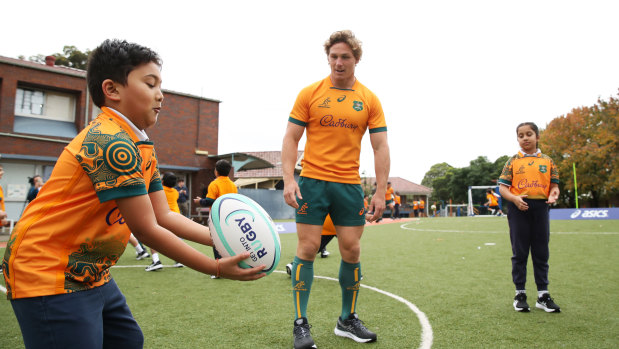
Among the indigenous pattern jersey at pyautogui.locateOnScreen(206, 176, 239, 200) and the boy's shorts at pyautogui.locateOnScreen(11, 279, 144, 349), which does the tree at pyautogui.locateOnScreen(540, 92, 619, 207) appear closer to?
the indigenous pattern jersey at pyautogui.locateOnScreen(206, 176, 239, 200)

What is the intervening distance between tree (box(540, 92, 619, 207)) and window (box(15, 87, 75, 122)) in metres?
40.0

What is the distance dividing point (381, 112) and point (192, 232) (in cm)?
232

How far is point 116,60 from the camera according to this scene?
177 centimetres

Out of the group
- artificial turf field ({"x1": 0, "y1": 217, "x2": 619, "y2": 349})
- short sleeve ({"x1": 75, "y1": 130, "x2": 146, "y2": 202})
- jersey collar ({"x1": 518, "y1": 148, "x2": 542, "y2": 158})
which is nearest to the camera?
short sleeve ({"x1": 75, "y1": 130, "x2": 146, "y2": 202})

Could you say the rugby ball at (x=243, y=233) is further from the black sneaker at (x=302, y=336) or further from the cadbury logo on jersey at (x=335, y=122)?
the cadbury logo on jersey at (x=335, y=122)

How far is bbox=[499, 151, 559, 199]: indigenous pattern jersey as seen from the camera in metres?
4.69

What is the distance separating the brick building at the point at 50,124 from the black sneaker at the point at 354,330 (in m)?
20.5

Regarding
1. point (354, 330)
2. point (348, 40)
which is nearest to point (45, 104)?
point (348, 40)

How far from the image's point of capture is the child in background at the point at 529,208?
14.8 feet

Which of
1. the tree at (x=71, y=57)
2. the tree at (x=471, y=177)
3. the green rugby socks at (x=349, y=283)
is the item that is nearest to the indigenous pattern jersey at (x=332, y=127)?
the green rugby socks at (x=349, y=283)

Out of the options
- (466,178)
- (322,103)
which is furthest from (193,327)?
(466,178)

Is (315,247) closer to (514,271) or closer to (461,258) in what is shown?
(514,271)

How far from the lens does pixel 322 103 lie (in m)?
3.57

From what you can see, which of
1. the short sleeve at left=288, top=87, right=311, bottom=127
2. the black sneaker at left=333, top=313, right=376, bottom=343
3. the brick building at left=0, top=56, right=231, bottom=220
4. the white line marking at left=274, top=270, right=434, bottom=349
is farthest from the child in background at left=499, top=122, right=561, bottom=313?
the brick building at left=0, top=56, right=231, bottom=220
